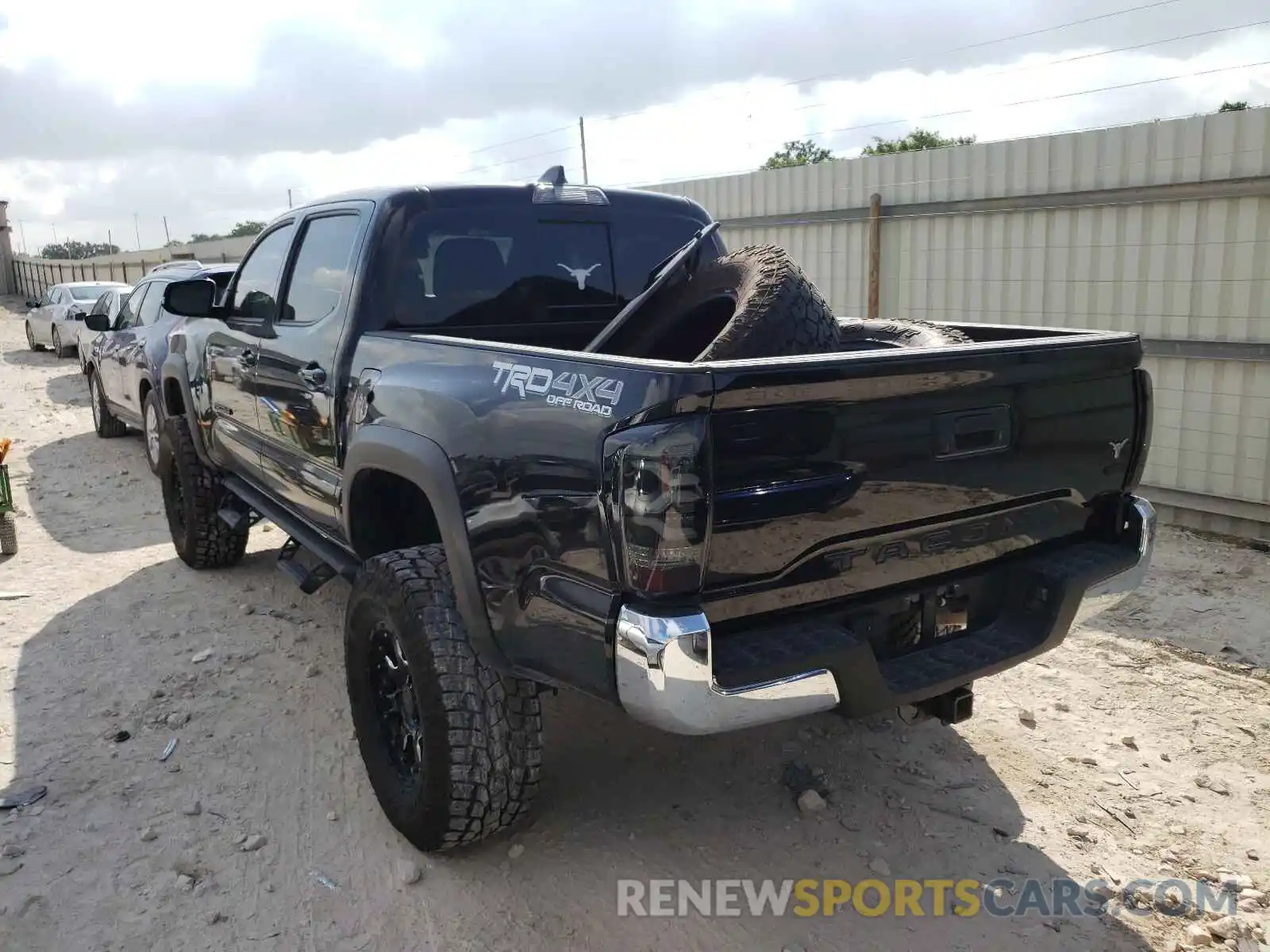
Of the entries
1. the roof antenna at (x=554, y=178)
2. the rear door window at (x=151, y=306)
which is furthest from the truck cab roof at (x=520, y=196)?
the rear door window at (x=151, y=306)

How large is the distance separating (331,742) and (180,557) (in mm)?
2881

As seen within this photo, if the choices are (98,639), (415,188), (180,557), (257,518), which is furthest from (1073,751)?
(180,557)

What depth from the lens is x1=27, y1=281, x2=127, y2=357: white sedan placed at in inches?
704

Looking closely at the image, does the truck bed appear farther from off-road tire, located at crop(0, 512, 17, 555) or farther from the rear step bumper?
off-road tire, located at crop(0, 512, 17, 555)

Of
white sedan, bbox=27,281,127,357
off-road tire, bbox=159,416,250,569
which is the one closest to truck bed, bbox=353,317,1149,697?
off-road tire, bbox=159,416,250,569

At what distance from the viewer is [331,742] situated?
12.8 feet

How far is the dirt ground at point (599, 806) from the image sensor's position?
2824 millimetres

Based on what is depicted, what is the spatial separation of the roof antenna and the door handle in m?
1.19

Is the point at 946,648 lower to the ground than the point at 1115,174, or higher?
lower

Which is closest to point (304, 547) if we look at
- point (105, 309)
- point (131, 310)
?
point (131, 310)

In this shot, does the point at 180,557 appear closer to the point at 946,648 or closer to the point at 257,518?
the point at 257,518

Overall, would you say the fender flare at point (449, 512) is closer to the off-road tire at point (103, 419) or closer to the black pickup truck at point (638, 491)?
the black pickup truck at point (638, 491)

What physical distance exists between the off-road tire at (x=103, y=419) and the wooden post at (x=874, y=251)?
7.60 m

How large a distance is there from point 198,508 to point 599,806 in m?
3.47
